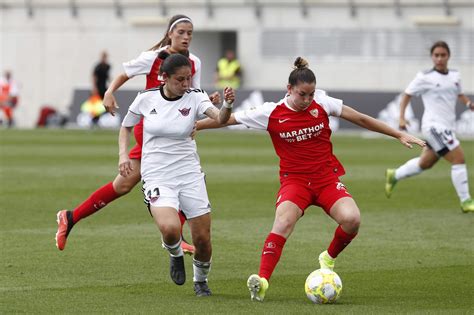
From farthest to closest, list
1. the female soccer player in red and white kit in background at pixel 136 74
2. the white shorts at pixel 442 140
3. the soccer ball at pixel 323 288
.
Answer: the white shorts at pixel 442 140 → the female soccer player in red and white kit in background at pixel 136 74 → the soccer ball at pixel 323 288

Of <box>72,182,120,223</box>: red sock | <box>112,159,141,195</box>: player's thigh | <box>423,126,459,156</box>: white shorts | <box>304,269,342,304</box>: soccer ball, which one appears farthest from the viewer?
<box>423,126,459,156</box>: white shorts

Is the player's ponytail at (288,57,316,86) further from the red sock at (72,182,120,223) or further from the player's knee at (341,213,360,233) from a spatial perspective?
the red sock at (72,182,120,223)

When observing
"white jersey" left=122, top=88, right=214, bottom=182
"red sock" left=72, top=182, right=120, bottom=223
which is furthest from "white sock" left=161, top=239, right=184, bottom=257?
"red sock" left=72, top=182, right=120, bottom=223

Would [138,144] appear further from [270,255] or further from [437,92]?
[437,92]

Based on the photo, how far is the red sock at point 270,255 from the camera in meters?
9.24

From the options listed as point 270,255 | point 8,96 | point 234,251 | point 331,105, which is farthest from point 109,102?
point 8,96

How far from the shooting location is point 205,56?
1721 inches

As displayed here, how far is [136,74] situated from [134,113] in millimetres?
1644

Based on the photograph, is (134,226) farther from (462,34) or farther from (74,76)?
(74,76)

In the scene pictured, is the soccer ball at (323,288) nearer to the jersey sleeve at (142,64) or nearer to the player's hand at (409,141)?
the player's hand at (409,141)

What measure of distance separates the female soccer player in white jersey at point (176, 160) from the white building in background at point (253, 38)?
27736 mm

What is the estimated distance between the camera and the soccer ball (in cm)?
906

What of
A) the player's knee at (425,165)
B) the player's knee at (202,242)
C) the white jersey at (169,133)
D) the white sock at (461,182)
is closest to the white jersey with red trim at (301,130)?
the white jersey at (169,133)

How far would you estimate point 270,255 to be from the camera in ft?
30.5
